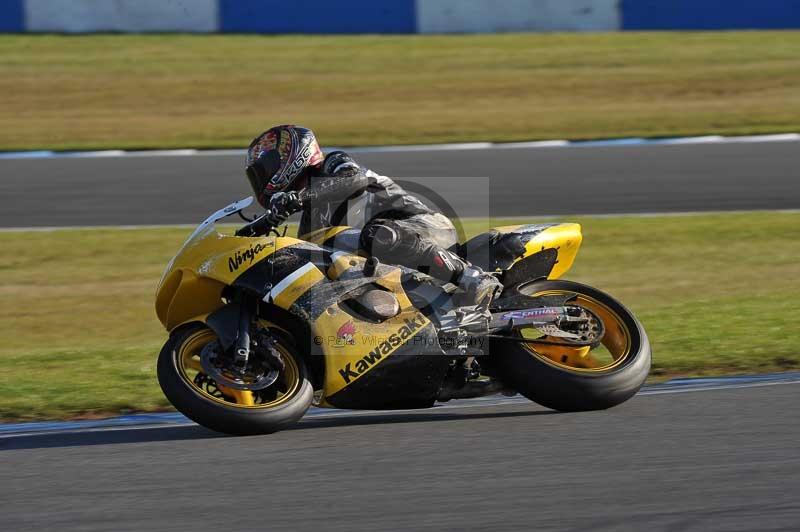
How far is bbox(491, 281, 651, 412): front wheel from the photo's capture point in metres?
5.71

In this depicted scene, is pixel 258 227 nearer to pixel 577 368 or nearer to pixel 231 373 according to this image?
pixel 231 373

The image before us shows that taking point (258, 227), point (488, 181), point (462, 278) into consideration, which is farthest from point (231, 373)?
point (488, 181)

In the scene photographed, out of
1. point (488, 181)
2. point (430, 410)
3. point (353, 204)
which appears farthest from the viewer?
point (488, 181)

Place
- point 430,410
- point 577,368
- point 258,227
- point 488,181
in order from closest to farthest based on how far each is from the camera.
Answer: point 258,227, point 577,368, point 430,410, point 488,181

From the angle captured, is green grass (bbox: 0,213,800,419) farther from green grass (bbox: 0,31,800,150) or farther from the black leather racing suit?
green grass (bbox: 0,31,800,150)

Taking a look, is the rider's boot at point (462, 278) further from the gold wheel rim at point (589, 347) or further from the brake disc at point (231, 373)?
the brake disc at point (231, 373)

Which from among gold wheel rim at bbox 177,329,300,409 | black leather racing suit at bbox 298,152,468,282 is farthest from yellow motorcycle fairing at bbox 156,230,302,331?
black leather racing suit at bbox 298,152,468,282

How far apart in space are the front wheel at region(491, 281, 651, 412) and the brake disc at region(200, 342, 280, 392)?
102 centimetres

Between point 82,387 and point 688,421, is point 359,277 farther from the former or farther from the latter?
point 82,387

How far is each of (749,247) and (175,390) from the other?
665 centimetres

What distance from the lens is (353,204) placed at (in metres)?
5.84

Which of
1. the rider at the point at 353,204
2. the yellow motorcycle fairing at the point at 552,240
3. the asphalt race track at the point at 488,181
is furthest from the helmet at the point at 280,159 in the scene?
the asphalt race track at the point at 488,181

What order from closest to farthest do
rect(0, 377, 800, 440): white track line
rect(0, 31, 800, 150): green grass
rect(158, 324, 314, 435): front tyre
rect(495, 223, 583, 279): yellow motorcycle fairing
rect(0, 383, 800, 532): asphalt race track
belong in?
rect(0, 383, 800, 532): asphalt race track < rect(158, 324, 314, 435): front tyre < rect(0, 377, 800, 440): white track line < rect(495, 223, 583, 279): yellow motorcycle fairing < rect(0, 31, 800, 150): green grass

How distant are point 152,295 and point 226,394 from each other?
4397 millimetres
